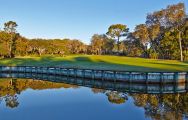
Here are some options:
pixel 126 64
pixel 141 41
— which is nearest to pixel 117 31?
pixel 141 41

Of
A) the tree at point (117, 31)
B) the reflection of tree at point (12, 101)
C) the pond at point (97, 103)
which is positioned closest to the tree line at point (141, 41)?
the tree at point (117, 31)

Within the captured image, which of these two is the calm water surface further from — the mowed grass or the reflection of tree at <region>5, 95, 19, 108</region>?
the mowed grass

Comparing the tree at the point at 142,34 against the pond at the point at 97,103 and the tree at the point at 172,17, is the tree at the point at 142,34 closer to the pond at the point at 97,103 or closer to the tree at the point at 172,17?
the tree at the point at 172,17

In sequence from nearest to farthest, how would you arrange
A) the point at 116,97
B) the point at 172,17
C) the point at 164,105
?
the point at 164,105
the point at 116,97
the point at 172,17

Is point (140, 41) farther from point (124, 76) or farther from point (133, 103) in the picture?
point (133, 103)

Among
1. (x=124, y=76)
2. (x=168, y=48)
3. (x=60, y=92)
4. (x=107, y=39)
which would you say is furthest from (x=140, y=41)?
(x=60, y=92)

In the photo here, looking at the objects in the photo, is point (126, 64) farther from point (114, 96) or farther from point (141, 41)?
point (141, 41)

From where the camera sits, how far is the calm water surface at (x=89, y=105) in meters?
22.1

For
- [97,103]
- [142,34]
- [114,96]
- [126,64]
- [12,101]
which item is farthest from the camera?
[142,34]

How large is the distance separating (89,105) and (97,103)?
4.15ft

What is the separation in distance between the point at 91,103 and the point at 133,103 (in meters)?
3.81

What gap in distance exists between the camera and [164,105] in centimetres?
2584

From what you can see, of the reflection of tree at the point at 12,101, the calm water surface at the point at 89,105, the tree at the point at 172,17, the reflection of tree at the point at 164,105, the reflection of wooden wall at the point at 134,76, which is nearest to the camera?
the reflection of tree at the point at 164,105

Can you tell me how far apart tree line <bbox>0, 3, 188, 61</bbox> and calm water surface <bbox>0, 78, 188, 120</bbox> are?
58.3m
